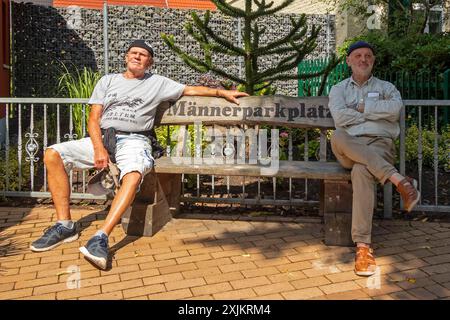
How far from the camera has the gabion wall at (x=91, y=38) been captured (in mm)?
11508

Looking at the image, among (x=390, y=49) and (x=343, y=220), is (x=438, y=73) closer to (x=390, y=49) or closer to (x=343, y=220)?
(x=390, y=49)

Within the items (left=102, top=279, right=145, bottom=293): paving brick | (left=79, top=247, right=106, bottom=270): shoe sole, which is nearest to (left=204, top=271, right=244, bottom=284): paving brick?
(left=102, top=279, right=145, bottom=293): paving brick

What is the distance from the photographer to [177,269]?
12.3ft

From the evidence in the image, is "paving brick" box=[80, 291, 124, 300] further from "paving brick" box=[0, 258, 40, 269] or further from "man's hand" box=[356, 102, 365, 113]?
"man's hand" box=[356, 102, 365, 113]

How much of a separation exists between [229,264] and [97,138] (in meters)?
1.56

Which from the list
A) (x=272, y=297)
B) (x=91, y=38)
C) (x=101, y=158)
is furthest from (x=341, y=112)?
(x=91, y=38)

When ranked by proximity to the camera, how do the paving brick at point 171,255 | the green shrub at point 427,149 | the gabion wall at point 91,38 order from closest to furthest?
the paving brick at point 171,255, the green shrub at point 427,149, the gabion wall at point 91,38

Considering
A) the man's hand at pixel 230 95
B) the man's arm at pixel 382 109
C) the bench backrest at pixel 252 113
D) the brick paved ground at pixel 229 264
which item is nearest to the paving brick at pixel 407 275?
the brick paved ground at pixel 229 264

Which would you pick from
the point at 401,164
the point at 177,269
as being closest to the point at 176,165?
the point at 177,269

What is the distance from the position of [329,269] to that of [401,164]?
1680 mm

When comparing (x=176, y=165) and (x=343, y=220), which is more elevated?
(x=176, y=165)

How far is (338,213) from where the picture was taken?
422 centimetres

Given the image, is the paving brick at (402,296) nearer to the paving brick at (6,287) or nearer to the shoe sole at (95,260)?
the shoe sole at (95,260)

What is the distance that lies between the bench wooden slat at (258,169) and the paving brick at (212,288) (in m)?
1.18
